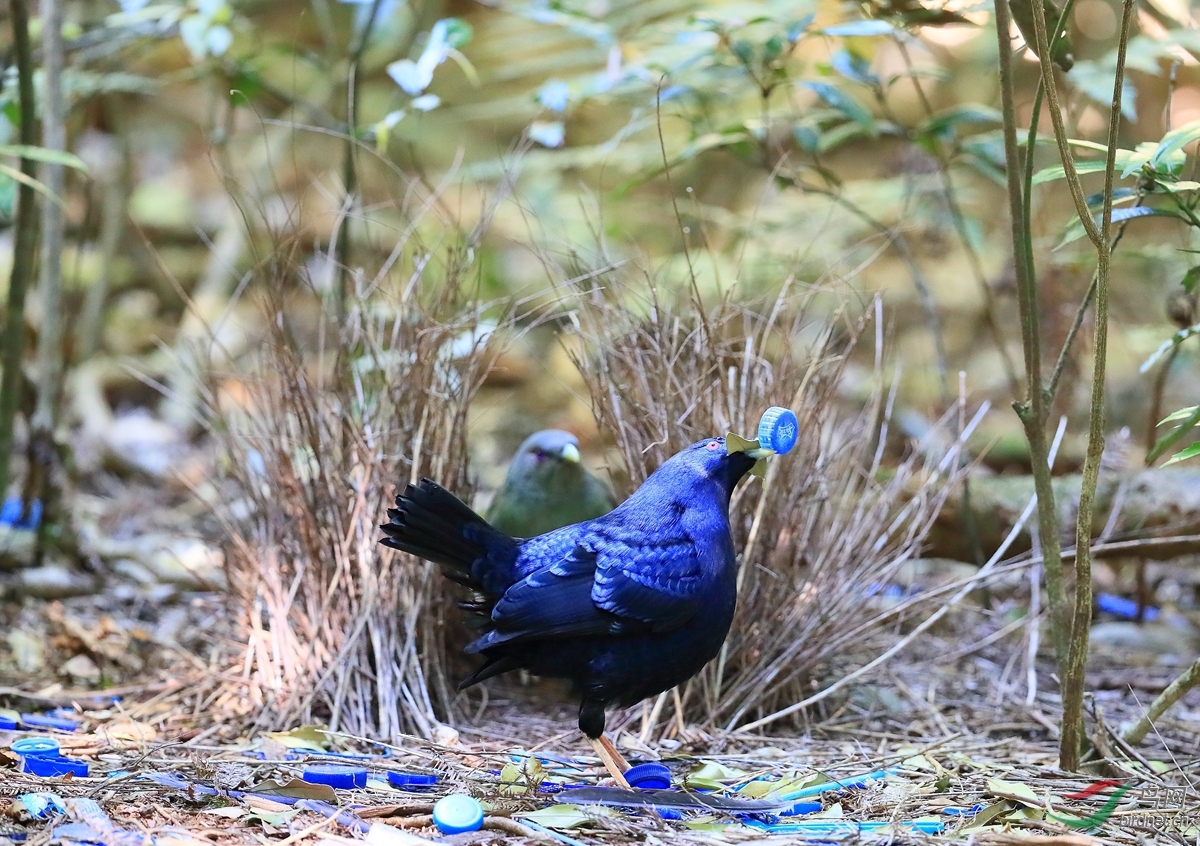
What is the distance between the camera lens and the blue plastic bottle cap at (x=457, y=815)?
1982 millimetres

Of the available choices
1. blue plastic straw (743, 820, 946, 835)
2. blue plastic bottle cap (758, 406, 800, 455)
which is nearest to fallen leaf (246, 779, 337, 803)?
blue plastic straw (743, 820, 946, 835)

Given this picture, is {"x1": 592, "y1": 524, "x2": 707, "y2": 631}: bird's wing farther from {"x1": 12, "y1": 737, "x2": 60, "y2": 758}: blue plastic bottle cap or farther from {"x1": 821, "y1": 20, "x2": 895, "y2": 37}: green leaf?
{"x1": 821, "y1": 20, "x2": 895, "y2": 37}: green leaf

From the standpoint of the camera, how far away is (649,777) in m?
2.39

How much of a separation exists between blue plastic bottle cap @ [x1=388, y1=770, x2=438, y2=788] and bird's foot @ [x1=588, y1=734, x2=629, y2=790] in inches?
14.4

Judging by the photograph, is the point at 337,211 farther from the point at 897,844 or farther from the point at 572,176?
the point at 572,176

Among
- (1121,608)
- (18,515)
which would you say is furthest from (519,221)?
(1121,608)

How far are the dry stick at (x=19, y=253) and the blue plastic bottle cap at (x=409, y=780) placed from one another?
6.61 feet

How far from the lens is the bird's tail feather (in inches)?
96.2

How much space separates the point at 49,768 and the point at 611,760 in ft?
3.87

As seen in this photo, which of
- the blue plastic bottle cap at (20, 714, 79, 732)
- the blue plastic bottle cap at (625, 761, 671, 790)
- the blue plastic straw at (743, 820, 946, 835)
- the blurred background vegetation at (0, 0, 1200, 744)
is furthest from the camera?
the blurred background vegetation at (0, 0, 1200, 744)

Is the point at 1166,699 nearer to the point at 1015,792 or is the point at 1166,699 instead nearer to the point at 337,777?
the point at 1015,792

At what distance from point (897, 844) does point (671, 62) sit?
277 cm

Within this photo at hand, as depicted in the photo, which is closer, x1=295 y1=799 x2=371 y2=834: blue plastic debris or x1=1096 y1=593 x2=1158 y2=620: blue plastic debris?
x1=295 y1=799 x2=371 y2=834: blue plastic debris

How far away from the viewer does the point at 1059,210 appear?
28.6ft
